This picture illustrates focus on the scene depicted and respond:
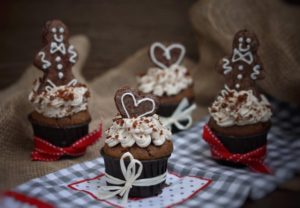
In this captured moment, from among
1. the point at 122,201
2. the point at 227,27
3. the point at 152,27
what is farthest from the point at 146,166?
the point at 152,27

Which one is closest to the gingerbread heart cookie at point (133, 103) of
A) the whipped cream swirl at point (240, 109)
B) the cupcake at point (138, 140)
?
the cupcake at point (138, 140)

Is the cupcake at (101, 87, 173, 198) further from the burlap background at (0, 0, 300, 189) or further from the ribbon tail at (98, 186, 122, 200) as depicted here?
the burlap background at (0, 0, 300, 189)

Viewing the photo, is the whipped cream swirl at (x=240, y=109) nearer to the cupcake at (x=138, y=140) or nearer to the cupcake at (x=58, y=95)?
the cupcake at (x=138, y=140)

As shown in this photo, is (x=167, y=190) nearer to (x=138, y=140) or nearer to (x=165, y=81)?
(x=138, y=140)

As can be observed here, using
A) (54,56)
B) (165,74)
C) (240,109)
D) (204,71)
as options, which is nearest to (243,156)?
(240,109)

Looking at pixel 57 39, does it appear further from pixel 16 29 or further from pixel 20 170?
pixel 16 29
